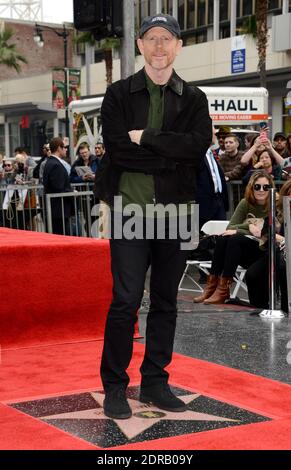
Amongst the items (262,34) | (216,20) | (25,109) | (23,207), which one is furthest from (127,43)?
(25,109)

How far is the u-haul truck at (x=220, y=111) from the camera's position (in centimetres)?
1675

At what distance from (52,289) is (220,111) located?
11.3 meters

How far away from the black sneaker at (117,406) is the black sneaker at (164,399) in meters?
0.23

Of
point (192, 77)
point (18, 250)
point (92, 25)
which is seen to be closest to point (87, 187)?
point (92, 25)

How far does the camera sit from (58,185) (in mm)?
11828

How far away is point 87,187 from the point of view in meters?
12.4

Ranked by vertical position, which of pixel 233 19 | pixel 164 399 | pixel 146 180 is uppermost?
pixel 233 19

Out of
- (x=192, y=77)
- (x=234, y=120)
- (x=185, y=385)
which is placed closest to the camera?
(x=185, y=385)

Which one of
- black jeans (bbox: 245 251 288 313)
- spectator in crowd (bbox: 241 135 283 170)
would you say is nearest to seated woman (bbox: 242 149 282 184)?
spectator in crowd (bbox: 241 135 283 170)

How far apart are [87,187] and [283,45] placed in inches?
726

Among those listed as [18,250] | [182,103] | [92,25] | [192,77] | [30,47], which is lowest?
[18,250]

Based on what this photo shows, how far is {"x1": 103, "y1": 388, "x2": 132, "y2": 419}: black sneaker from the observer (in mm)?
4211

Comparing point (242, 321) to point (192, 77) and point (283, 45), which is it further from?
point (192, 77)

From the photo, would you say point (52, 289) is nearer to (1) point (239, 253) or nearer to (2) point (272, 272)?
(2) point (272, 272)
